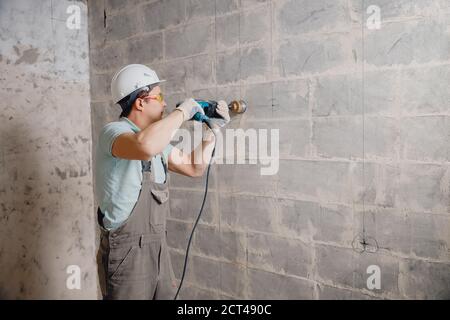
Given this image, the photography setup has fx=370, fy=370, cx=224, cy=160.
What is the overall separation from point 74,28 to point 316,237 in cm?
212

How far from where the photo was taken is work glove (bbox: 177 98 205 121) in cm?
156

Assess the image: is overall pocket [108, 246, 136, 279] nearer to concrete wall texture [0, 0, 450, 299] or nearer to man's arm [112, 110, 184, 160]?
man's arm [112, 110, 184, 160]

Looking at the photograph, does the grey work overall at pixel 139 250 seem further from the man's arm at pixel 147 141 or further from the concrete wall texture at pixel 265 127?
the concrete wall texture at pixel 265 127

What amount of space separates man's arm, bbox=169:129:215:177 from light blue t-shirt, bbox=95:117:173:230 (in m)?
0.32

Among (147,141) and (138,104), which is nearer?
(147,141)

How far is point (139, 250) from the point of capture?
1.58 metres

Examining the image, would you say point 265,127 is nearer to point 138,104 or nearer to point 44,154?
point 138,104

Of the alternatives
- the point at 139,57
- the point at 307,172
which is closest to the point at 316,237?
the point at 307,172

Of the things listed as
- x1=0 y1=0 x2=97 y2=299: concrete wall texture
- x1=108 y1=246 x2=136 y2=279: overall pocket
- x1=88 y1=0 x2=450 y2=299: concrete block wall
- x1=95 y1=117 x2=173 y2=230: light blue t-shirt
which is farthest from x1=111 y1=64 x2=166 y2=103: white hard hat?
x1=0 y1=0 x2=97 y2=299: concrete wall texture

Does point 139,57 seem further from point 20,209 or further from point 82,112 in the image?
point 20,209

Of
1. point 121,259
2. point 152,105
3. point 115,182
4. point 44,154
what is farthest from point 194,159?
point 44,154

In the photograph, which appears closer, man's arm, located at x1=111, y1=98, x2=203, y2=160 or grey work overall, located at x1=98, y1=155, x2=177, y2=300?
man's arm, located at x1=111, y1=98, x2=203, y2=160

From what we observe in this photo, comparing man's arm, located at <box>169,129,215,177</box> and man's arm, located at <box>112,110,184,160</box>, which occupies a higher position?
man's arm, located at <box>112,110,184,160</box>

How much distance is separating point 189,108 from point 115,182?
444mm
